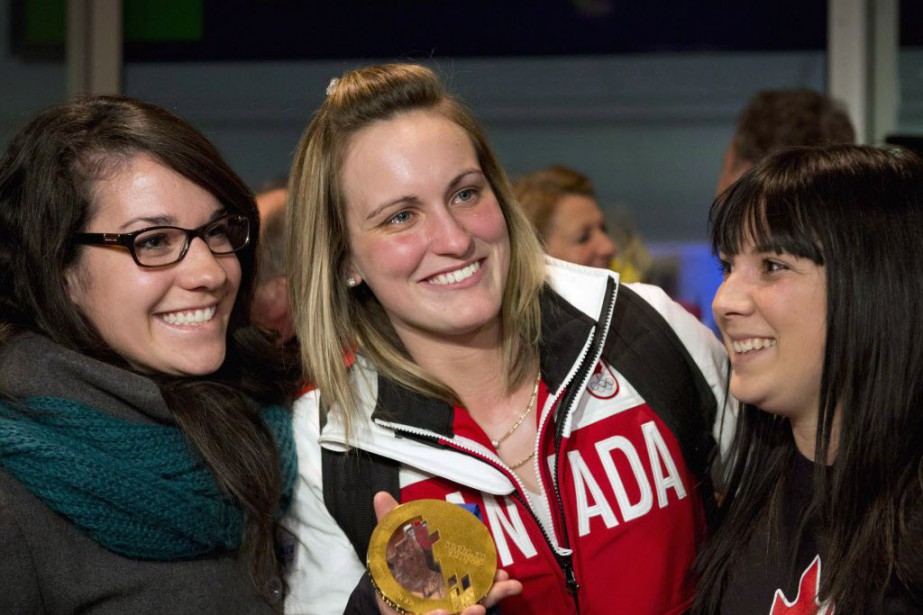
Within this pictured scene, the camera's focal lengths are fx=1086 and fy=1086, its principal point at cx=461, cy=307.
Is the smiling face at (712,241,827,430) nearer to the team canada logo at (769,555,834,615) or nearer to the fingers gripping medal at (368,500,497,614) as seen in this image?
the team canada logo at (769,555,834,615)

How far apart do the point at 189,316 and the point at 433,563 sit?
2.27ft

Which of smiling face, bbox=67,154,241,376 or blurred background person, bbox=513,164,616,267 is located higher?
blurred background person, bbox=513,164,616,267

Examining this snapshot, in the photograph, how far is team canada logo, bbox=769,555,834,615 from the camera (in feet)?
5.80

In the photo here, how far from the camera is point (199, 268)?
207 centimetres

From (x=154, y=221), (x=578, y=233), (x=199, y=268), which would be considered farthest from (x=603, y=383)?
(x=578, y=233)

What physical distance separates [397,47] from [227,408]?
9.17 ft

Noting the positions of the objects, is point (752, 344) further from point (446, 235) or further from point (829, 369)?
point (446, 235)

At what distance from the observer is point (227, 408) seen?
2.15m

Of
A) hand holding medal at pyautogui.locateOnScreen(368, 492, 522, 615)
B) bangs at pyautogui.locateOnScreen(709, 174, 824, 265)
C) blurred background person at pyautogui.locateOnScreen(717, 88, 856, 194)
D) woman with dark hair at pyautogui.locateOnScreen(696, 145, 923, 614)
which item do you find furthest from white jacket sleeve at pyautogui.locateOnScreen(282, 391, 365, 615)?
blurred background person at pyautogui.locateOnScreen(717, 88, 856, 194)

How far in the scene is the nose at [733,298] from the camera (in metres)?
1.89

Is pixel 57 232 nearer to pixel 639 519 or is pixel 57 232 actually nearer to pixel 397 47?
pixel 639 519

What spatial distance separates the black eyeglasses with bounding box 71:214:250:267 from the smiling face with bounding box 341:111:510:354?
0.83 feet

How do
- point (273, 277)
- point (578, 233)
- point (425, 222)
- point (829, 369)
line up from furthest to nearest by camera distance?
point (578, 233) → point (273, 277) → point (425, 222) → point (829, 369)

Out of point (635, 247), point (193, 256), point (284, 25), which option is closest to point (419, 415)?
point (193, 256)
